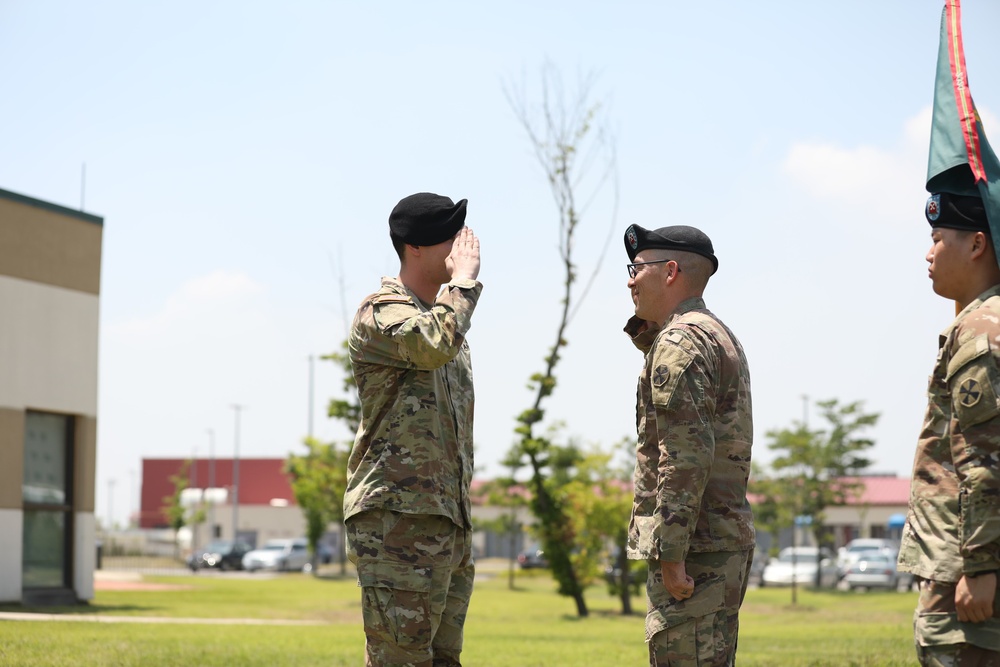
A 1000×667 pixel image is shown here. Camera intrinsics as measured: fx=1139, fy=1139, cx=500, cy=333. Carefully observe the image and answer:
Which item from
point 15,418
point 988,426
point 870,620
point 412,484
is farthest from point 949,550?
point 870,620

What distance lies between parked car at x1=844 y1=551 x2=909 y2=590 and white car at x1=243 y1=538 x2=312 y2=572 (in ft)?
81.3

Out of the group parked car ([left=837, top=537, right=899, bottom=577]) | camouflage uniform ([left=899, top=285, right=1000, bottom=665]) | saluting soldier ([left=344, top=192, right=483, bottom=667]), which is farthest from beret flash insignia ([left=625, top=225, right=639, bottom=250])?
parked car ([left=837, top=537, right=899, bottom=577])

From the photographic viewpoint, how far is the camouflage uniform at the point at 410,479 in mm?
4422

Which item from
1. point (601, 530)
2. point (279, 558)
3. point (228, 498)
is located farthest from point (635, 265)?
point (228, 498)

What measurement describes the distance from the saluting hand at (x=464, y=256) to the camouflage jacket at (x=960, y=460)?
Answer: 1.87 meters

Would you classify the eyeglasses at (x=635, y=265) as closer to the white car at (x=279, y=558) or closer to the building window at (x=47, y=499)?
the building window at (x=47, y=499)

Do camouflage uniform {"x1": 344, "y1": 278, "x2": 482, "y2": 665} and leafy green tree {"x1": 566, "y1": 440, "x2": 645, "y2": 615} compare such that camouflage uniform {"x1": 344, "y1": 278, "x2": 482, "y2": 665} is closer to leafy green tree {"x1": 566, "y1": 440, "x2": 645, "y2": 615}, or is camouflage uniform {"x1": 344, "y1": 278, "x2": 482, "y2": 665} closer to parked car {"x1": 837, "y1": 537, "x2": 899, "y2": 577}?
leafy green tree {"x1": 566, "y1": 440, "x2": 645, "y2": 615}

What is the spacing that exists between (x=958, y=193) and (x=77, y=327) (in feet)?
56.0

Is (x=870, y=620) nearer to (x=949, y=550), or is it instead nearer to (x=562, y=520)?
(x=562, y=520)

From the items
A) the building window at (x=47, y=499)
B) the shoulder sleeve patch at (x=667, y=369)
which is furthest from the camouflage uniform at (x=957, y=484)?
the building window at (x=47, y=499)

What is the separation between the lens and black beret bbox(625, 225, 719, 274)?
486cm

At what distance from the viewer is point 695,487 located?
14.4 feet

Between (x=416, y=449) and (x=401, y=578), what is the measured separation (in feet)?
1.67

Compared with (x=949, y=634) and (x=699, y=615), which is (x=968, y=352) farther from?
(x=699, y=615)
